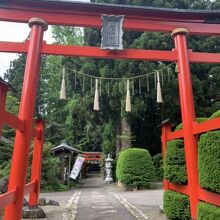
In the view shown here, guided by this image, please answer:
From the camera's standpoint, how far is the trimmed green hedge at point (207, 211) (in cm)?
458

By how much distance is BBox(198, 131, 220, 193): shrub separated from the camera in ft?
14.9

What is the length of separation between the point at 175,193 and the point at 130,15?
172 inches

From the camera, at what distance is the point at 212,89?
20062 millimetres

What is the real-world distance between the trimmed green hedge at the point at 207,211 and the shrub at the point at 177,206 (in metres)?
1.49

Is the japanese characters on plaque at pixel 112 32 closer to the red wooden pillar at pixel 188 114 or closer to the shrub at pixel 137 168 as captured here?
the red wooden pillar at pixel 188 114

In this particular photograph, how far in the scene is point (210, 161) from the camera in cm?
471

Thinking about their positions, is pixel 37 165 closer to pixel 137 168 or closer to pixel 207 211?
pixel 207 211

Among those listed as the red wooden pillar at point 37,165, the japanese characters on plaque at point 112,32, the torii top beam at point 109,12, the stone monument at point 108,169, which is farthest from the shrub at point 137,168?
the japanese characters on plaque at point 112,32

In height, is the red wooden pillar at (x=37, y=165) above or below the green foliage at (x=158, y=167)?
below

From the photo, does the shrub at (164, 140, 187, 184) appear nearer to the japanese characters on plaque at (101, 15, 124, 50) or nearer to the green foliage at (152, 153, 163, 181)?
the japanese characters on plaque at (101, 15, 124, 50)

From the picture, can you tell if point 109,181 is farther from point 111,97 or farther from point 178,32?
point 178,32

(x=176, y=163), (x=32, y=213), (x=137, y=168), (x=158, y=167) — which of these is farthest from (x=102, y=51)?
(x=158, y=167)

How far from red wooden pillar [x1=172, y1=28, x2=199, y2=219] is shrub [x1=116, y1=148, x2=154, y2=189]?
10366 millimetres

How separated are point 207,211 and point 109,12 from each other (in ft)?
15.9
